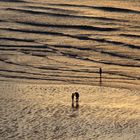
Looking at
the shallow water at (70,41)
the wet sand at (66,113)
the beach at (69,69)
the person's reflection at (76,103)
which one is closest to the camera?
the wet sand at (66,113)

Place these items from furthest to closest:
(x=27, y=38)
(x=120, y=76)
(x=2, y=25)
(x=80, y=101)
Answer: (x=2, y=25), (x=27, y=38), (x=120, y=76), (x=80, y=101)

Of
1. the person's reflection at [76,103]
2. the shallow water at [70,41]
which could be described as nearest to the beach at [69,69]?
the shallow water at [70,41]

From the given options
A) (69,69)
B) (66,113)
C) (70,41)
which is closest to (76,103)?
(66,113)

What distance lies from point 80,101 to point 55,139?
4.69 metres

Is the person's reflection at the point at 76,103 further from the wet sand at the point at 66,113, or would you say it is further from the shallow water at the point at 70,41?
the shallow water at the point at 70,41

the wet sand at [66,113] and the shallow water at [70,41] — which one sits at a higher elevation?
the shallow water at [70,41]

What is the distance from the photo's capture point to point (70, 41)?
41.6m

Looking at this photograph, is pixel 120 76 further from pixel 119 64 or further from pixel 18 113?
pixel 18 113

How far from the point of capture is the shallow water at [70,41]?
33781mm

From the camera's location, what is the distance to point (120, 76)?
33344 millimetres

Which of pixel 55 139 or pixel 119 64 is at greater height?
pixel 119 64

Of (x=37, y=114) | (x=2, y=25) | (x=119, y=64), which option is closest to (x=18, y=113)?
(x=37, y=114)

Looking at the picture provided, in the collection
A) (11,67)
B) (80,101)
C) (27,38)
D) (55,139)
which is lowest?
(55,139)

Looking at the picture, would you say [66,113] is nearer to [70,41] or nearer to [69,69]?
[69,69]
